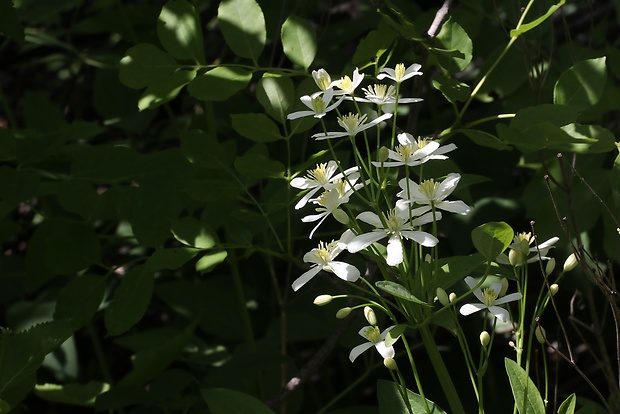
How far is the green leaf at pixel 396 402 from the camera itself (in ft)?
2.88

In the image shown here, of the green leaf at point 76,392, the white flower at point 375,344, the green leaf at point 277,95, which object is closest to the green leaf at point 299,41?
the green leaf at point 277,95

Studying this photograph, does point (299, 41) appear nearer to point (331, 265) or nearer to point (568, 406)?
point (331, 265)

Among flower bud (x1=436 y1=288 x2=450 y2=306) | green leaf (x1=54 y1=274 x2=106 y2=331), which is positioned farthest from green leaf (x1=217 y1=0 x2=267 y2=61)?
flower bud (x1=436 y1=288 x2=450 y2=306)

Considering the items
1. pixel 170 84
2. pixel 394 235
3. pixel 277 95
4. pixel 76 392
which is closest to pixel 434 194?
pixel 394 235

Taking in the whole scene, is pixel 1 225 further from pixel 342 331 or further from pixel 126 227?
pixel 342 331

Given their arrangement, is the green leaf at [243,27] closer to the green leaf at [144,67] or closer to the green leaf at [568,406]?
the green leaf at [144,67]

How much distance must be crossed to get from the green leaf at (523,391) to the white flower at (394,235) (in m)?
0.16

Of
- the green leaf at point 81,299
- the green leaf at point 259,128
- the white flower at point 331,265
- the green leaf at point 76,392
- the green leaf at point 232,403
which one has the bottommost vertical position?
the green leaf at point 76,392

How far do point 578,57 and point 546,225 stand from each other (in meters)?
0.37

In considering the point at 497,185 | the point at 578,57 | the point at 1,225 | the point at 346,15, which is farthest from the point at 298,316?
the point at 346,15

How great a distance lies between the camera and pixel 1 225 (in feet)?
5.27

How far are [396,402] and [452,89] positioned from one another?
0.37 m

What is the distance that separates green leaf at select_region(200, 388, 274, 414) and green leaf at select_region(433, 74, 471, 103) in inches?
16.4

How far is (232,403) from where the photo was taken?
908 millimetres
